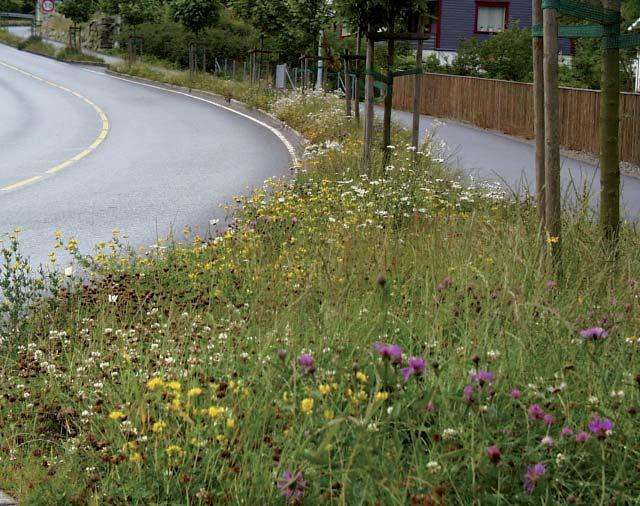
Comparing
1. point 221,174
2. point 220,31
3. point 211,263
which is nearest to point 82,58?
point 220,31

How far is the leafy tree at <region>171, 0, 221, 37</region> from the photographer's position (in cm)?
4844

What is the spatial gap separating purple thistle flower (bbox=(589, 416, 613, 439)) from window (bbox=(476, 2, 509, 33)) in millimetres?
50152

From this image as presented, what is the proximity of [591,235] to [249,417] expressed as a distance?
13.3 feet

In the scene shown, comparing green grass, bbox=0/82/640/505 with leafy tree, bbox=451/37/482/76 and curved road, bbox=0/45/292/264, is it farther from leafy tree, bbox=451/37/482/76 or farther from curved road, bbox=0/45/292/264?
leafy tree, bbox=451/37/482/76

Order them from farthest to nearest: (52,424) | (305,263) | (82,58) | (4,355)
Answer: (82,58) < (305,263) < (4,355) < (52,424)

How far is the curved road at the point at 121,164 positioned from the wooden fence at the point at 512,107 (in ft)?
20.2

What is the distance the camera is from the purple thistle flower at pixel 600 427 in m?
3.56

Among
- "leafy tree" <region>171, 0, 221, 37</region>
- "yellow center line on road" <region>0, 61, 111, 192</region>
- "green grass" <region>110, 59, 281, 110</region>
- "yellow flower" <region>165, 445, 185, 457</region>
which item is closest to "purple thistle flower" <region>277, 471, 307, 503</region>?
"yellow flower" <region>165, 445, 185, 457</region>

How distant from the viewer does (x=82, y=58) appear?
5934 centimetres

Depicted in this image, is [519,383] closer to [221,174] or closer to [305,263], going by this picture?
[305,263]

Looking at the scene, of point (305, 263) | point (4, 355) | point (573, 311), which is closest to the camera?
point (573, 311)

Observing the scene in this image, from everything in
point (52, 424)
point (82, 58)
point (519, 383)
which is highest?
point (82, 58)

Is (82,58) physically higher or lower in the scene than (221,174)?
higher

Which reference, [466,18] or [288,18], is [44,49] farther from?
[288,18]
